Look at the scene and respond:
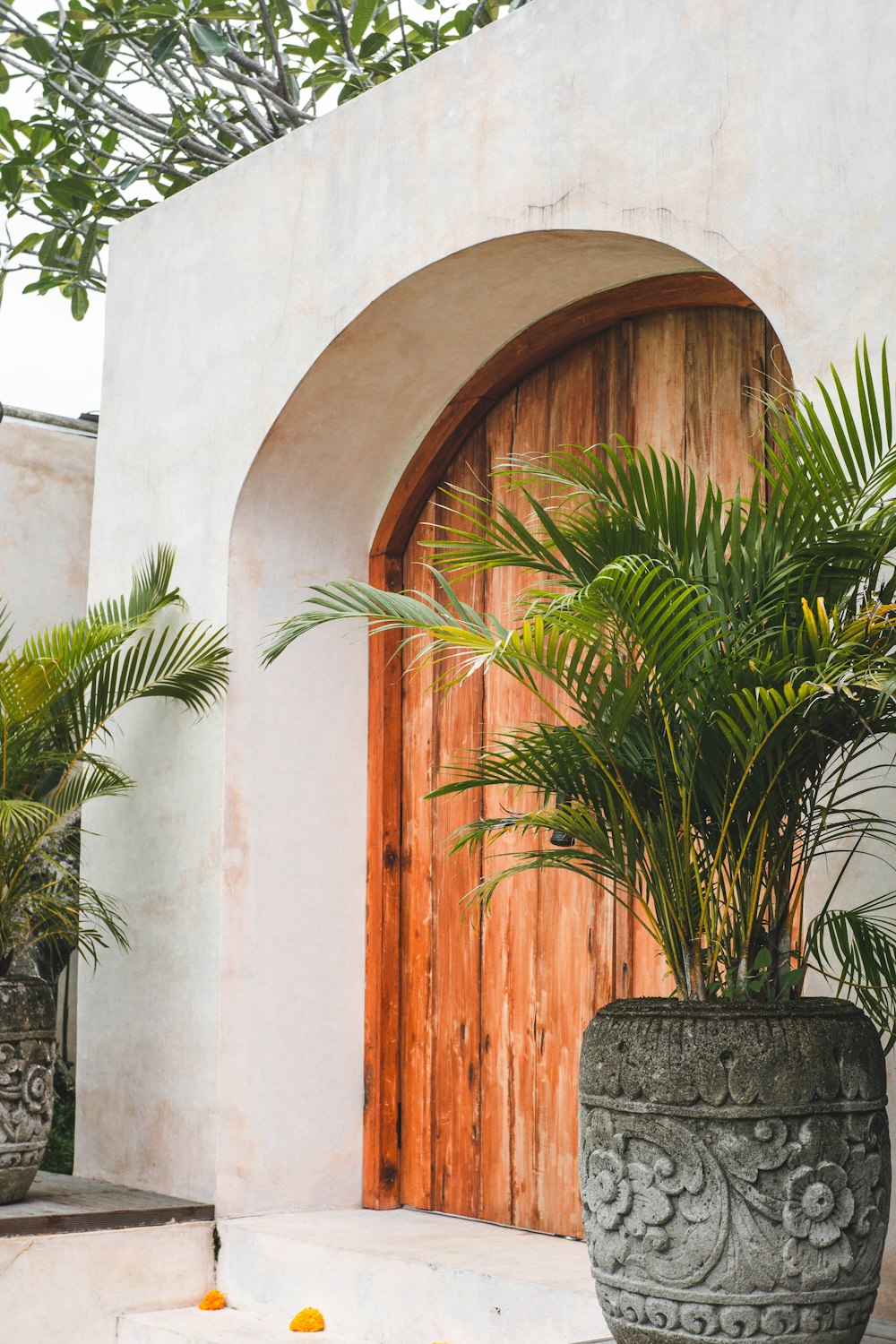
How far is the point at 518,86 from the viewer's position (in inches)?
150

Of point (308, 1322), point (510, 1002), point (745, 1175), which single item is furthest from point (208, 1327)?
point (745, 1175)

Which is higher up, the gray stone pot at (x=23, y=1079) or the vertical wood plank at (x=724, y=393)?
the vertical wood plank at (x=724, y=393)

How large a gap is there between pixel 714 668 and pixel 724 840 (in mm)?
294

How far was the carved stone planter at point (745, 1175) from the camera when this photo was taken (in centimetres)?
233

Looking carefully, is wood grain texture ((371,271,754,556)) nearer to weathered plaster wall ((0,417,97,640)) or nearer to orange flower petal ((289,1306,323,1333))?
weathered plaster wall ((0,417,97,640))

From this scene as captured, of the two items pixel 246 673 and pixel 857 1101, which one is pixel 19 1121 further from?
pixel 857 1101

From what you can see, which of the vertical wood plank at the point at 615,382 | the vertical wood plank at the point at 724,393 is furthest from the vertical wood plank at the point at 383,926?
the vertical wood plank at the point at 724,393

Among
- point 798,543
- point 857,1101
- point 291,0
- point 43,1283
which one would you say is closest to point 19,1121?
point 43,1283

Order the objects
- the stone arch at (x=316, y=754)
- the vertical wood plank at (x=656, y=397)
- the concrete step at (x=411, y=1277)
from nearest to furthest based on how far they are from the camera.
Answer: the concrete step at (x=411, y=1277), the vertical wood plank at (x=656, y=397), the stone arch at (x=316, y=754)

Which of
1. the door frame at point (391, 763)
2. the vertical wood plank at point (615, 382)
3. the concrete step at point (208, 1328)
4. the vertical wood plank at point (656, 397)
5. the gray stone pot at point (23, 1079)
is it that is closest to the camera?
the concrete step at point (208, 1328)

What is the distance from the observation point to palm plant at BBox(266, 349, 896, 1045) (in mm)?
2342

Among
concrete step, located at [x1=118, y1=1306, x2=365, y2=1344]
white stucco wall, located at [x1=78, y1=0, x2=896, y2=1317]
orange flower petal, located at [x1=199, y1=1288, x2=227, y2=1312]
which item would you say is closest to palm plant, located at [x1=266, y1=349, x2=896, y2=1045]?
white stucco wall, located at [x1=78, y1=0, x2=896, y2=1317]

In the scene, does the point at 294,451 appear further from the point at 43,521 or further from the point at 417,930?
the point at 43,521

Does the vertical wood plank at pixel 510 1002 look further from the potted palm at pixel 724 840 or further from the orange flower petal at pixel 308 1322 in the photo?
the potted palm at pixel 724 840
